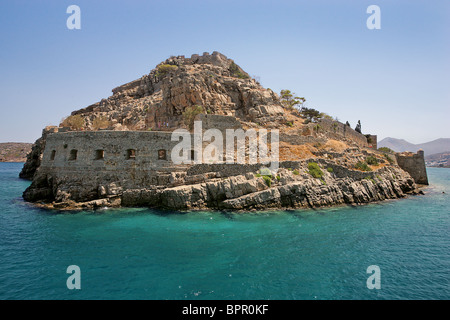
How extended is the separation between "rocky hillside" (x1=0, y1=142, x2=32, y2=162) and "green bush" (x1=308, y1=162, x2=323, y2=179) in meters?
137

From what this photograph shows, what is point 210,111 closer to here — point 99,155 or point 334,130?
point 99,155

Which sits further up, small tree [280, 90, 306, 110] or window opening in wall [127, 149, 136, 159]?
small tree [280, 90, 306, 110]

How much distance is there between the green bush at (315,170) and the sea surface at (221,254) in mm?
5550

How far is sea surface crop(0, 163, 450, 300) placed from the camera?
11148mm

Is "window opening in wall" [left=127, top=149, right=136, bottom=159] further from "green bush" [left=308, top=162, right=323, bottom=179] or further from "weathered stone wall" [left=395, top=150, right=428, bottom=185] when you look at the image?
"weathered stone wall" [left=395, top=150, right=428, bottom=185]

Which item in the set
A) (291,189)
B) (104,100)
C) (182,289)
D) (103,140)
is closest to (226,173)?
(291,189)

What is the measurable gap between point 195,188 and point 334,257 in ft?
44.9

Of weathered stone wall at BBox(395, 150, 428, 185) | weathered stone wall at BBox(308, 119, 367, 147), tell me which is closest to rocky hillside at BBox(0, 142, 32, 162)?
weathered stone wall at BBox(308, 119, 367, 147)

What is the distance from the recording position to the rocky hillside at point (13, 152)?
11688 cm

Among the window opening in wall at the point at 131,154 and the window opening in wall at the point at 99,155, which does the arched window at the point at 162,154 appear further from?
the window opening in wall at the point at 99,155

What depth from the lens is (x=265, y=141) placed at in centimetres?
3412

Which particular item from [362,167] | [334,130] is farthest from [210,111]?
[334,130]

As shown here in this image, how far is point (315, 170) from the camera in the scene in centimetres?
2844

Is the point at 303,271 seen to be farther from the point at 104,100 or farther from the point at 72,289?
the point at 104,100
